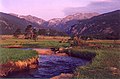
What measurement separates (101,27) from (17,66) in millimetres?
3183

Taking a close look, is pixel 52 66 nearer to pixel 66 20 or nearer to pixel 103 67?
pixel 66 20

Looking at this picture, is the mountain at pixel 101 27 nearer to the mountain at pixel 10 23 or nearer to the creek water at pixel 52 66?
the creek water at pixel 52 66

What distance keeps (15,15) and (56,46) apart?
172 cm

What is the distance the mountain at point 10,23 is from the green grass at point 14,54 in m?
0.64

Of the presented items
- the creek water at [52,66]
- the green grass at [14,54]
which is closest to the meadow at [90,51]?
the green grass at [14,54]

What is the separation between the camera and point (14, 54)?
9750mm

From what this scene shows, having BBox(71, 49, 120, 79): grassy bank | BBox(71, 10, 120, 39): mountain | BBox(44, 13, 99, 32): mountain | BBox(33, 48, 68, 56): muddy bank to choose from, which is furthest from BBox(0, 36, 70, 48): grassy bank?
BBox(71, 49, 120, 79): grassy bank

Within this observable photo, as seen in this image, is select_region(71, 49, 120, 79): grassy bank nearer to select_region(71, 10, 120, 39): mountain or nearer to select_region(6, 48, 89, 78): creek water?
select_region(6, 48, 89, 78): creek water

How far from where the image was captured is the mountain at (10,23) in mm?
9586

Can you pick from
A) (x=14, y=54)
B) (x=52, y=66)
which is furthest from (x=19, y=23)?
(x=52, y=66)

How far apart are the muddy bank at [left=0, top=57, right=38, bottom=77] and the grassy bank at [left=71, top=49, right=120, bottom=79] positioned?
1.66 meters

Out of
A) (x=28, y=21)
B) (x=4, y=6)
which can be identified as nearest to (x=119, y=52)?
(x=28, y=21)

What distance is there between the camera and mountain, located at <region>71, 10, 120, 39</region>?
9.66 metres

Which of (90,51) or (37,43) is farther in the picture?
(90,51)
